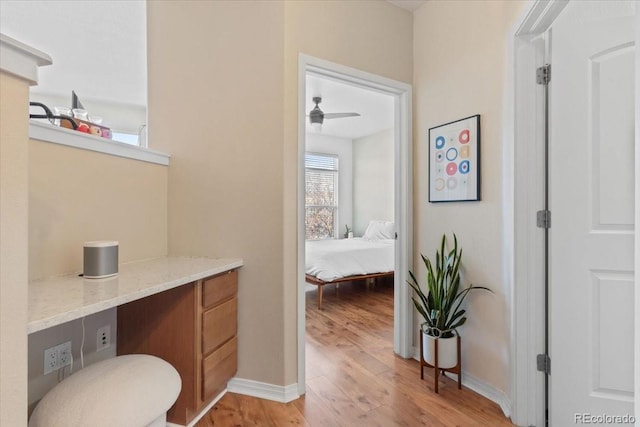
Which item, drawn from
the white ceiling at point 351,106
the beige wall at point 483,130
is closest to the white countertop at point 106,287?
the beige wall at point 483,130

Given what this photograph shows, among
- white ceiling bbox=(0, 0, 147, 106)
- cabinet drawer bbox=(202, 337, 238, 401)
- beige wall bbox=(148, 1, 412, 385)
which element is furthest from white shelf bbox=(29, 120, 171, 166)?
white ceiling bbox=(0, 0, 147, 106)

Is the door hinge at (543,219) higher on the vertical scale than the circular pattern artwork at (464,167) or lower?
lower

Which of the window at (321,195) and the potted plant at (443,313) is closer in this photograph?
the potted plant at (443,313)

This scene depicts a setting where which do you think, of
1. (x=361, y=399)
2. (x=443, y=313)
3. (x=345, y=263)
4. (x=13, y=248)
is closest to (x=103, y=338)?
(x=13, y=248)

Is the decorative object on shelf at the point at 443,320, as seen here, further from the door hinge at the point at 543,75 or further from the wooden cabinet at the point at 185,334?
the wooden cabinet at the point at 185,334

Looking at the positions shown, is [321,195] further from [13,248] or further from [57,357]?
[13,248]

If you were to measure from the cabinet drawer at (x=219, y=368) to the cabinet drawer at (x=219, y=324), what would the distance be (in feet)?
0.16

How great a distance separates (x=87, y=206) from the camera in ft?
5.28

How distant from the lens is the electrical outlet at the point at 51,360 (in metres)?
1.38

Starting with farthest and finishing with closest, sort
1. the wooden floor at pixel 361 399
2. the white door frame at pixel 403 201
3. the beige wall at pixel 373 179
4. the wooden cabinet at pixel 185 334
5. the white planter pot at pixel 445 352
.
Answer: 1. the beige wall at pixel 373 179
2. the white door frame at pixel 403 201
3. the white planter pot at pixel 445 352
4. the wooden floor at pixel 361 399
5. the wooden cabinet at pixel 185 334

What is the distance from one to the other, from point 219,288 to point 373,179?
5016 mm

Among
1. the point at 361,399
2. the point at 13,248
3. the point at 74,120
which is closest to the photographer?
the point at 13,248

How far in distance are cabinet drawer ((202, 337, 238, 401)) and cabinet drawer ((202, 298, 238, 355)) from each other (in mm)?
49

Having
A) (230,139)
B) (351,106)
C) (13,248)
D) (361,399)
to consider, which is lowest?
(361,399)
